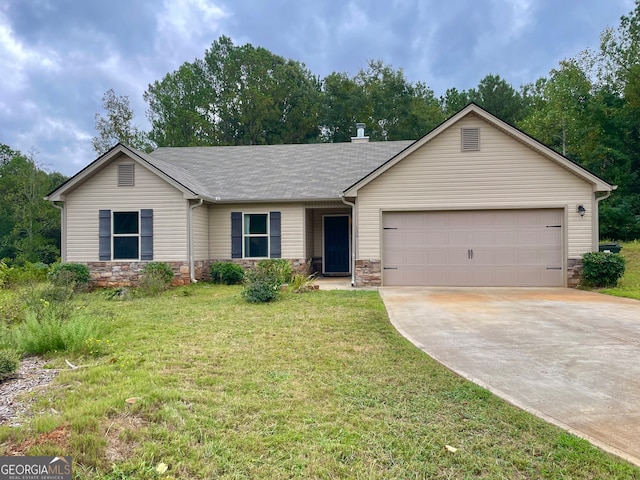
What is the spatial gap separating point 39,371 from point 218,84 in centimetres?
3374

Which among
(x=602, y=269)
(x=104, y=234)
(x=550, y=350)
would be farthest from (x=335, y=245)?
(x=550, y=350)

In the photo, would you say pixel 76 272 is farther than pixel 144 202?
No

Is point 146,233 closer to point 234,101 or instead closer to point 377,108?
point 234,101

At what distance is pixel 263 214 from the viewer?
13.8 meters

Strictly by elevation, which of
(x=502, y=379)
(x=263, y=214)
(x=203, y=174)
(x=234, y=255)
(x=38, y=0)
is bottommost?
(x=502, y=379)

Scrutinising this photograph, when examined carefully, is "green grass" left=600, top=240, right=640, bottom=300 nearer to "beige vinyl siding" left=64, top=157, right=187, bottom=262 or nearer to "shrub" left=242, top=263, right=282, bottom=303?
"shrub" left=242, top=263, right=282, bottom=303

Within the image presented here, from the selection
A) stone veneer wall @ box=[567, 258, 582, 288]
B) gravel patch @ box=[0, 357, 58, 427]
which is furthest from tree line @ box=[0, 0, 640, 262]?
gravel patch @ box=[0, 357, 58, 427]

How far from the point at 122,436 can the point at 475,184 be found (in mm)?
10979

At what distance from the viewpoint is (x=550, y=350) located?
5.32 m

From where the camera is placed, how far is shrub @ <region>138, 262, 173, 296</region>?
35.3 feet

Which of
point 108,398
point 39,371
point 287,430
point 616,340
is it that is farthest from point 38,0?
point 616,340

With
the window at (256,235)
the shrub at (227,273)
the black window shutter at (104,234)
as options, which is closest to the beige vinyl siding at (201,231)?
the shrub at (227,273)

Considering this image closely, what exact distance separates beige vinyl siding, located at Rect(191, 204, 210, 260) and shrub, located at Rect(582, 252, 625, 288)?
11216 millimetres

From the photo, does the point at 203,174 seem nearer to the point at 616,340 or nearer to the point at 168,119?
the point at 616,340
